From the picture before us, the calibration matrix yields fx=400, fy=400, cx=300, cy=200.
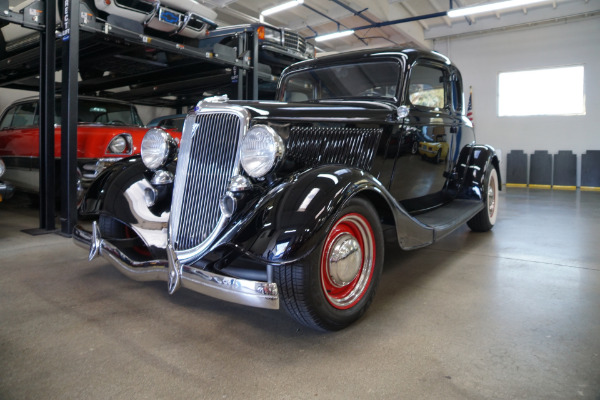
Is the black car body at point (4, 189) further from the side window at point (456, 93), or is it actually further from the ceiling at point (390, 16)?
the ceiling at point (390, 16)

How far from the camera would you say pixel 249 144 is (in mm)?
1964

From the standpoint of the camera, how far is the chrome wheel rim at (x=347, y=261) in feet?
6.39

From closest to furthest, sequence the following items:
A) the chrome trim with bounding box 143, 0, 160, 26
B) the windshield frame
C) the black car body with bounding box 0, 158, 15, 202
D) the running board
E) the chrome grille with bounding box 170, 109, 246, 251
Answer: the chrome grille with bounding box 170, 109, 246, 251, the running board, the windshield frame, the black car body with bounding box 0, 158, 15, 202, the chrome trim with bounding box 143, 0, 160, 26

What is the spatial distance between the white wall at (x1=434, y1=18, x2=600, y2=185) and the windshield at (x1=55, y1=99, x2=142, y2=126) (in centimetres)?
1048

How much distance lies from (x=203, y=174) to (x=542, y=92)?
12236mm

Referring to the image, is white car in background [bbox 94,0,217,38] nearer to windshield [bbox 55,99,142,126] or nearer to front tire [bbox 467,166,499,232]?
windshield [bbox 55,99,142,126]

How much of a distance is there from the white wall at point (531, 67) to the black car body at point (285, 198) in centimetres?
1015


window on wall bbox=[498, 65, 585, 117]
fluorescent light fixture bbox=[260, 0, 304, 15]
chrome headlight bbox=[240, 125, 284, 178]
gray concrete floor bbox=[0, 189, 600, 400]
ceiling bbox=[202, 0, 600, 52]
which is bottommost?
gray concrete floor bbox=[0, 189, 600, 400]

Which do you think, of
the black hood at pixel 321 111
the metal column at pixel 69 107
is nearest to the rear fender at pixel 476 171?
the black hood at pixel 321 111

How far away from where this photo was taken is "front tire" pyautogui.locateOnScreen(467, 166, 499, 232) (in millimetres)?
4305

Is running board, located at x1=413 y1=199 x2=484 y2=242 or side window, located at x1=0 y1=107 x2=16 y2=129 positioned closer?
running board, located at x1=413 y1=199 x2=484 y2=242

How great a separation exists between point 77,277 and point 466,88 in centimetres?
1278

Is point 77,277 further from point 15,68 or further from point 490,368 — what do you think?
point 15,68

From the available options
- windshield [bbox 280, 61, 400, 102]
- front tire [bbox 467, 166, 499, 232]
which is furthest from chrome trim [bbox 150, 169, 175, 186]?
front tire [bbox 467, 166, 499, 232]
